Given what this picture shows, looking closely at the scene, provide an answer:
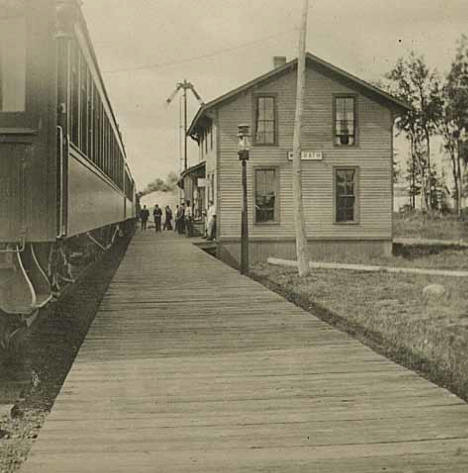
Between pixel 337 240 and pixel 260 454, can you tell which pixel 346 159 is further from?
pixel 260 454

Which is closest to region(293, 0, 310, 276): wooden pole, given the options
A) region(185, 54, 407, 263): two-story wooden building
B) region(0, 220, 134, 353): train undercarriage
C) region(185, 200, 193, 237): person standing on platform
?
region(185, 54, 407, 263): two-story wooden building

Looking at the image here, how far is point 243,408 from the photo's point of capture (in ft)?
13.6

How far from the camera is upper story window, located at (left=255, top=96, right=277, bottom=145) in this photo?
891 inches

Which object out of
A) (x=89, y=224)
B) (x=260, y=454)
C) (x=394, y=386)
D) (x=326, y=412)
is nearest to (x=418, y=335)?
(x=89, y=224)

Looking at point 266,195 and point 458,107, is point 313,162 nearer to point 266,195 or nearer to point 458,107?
point 266,195

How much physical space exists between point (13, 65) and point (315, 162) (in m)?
17.6

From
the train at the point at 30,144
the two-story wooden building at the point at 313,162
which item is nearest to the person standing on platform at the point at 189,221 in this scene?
the two-story wooden building at the point at 313,162

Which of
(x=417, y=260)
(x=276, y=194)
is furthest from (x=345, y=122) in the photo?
(x=417, y=260)

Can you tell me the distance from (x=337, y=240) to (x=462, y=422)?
19.4 metres

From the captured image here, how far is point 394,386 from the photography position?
459 cm

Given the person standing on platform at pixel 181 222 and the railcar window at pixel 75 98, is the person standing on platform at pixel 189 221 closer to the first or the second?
the person standing on platform at pixel 181 222

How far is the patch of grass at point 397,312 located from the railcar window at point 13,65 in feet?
12.1

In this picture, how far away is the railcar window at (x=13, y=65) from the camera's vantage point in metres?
5.57

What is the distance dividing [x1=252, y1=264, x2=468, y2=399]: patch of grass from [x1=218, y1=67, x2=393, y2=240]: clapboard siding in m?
3.96
